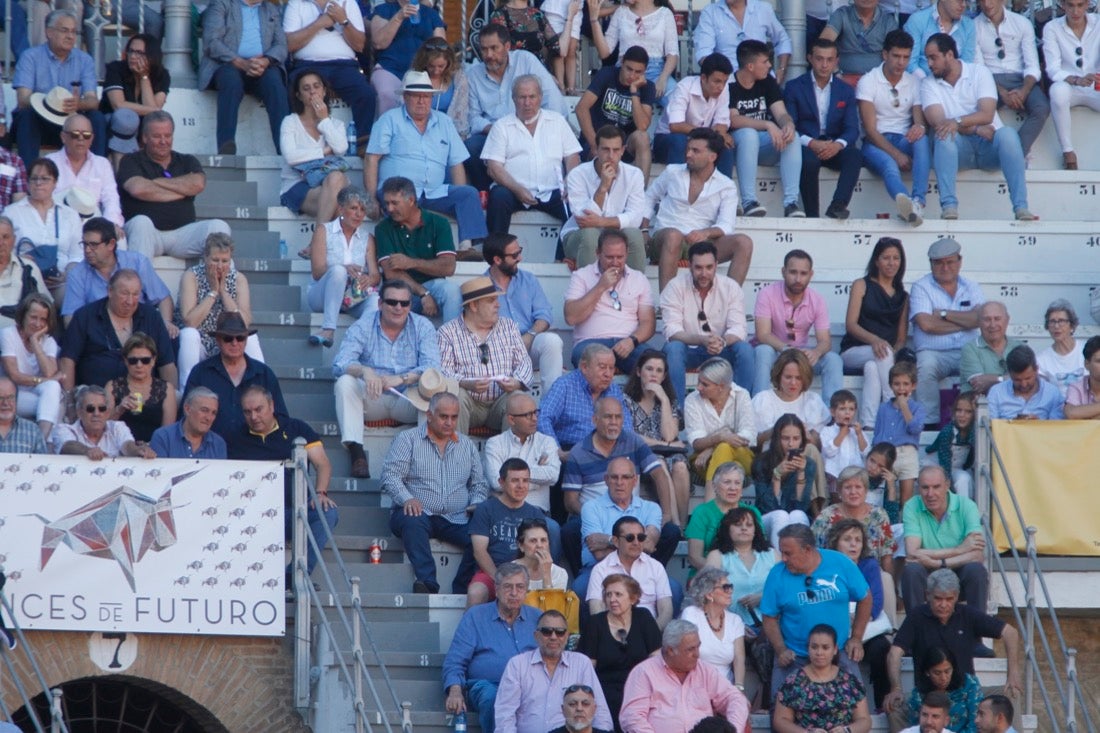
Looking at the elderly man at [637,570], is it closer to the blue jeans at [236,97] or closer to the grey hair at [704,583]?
the grey hair at [704,583]

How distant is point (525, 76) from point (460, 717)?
578 centimetres

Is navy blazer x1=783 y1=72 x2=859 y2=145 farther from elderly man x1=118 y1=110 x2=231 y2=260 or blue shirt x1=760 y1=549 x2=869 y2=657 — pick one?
blue shirt x1=760 y1=549 x2=869 y2=657

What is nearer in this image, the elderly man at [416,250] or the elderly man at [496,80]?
the elderly man at [416,250]

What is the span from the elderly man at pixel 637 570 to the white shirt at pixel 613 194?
128 inches

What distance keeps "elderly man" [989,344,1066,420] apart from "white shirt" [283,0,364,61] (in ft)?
17.8

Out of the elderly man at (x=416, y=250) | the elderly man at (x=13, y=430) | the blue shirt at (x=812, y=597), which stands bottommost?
the blue shirt at (x=812, y=597)

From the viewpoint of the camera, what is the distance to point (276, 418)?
1332 centimetres

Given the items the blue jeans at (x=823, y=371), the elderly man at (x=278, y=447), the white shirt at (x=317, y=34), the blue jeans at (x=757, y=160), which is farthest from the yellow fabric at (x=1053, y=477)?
the white shirt at (x=317, y=34)

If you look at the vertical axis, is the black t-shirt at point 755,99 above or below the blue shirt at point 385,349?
above

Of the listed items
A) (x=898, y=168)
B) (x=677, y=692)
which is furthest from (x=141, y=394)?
(x=898, y=168)

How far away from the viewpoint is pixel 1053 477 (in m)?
13.9

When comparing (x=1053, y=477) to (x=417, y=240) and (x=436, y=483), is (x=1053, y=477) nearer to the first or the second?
(x=436, y=483)

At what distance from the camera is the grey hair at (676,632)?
12.2 meters

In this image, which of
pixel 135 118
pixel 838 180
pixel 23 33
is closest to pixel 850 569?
pixel 838 180
